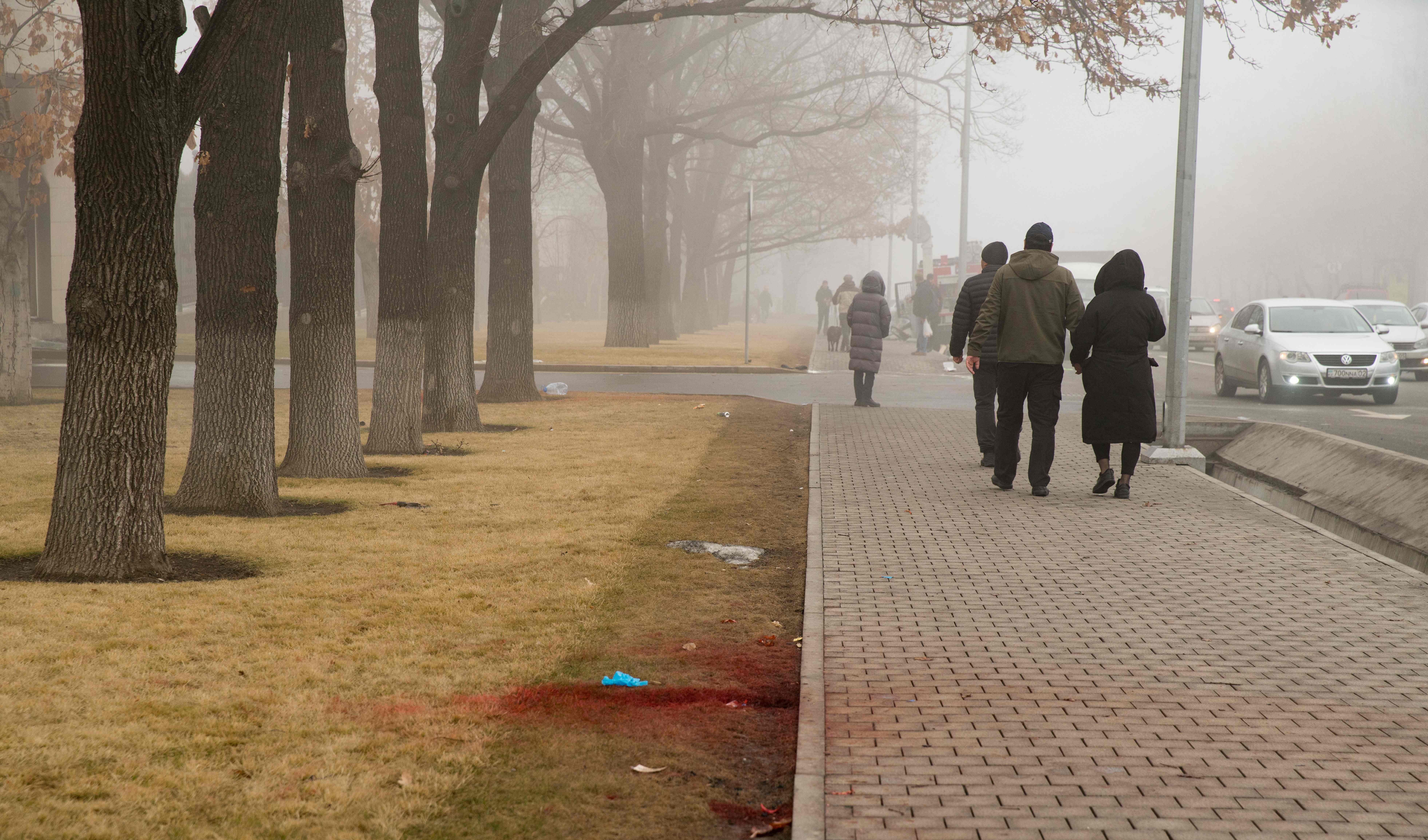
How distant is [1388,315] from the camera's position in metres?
25.7

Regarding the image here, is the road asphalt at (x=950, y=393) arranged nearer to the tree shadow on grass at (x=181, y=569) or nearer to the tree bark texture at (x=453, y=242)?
the tree bark texture at (x=453, y=242)

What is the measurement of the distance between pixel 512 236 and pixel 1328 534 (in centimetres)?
1120

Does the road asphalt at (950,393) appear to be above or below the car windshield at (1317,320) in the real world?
below

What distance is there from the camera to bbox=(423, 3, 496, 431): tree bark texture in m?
13.6

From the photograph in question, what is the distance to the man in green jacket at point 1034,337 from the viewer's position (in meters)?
10.0

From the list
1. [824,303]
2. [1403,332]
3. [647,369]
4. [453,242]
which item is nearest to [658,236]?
[824,303]

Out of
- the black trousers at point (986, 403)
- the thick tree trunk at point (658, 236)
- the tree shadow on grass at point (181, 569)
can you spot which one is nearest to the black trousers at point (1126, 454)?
the black trousers at point (986, 403)

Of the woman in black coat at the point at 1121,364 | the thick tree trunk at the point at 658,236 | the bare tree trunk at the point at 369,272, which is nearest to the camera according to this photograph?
the woman in black coat at the point at 1121,364

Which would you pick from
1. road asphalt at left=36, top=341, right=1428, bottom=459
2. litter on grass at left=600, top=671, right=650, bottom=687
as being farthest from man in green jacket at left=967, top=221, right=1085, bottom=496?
litter on grass at left=600, top=671, right=650, bottom=687

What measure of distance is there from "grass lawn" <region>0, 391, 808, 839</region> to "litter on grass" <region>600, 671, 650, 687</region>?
0.05 meters

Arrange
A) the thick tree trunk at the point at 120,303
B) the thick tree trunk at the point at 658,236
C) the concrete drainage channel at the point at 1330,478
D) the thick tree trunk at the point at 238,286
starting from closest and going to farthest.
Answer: the thick tree trunk at the point at 120,303, the thick tree trunk at the point at 238,286, the concrete drainage channel at the point at 1330,478, the thick tree trunk at the point at 658,236

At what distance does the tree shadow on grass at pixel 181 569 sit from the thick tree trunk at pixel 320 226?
3071 mm

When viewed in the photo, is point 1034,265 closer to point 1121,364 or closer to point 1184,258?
point 1121,364

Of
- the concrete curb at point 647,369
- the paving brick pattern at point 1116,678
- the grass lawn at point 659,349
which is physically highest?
the grass lawn at point 659,349
